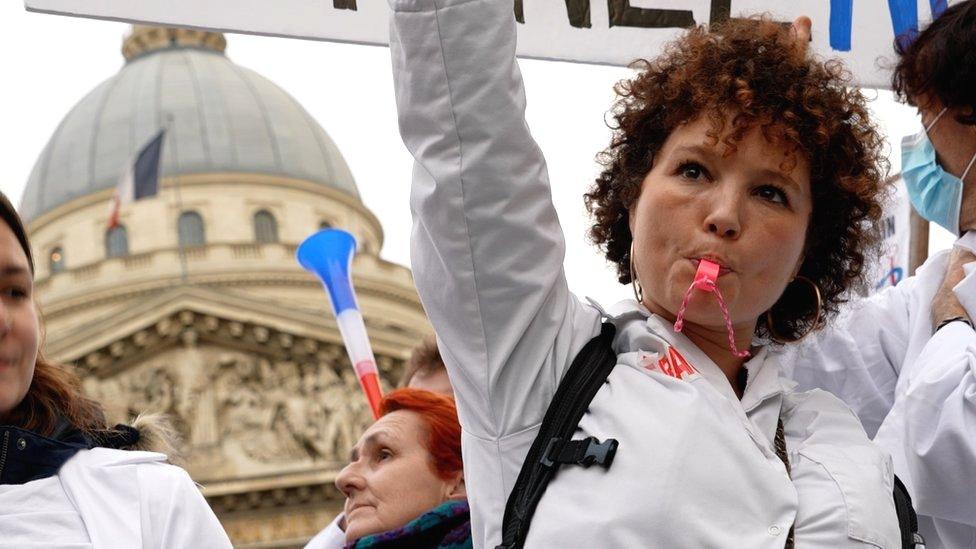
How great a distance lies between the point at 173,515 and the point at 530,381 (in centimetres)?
85

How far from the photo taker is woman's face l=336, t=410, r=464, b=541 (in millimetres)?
3271

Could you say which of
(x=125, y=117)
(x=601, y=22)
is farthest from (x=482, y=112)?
(x=125, y=117)

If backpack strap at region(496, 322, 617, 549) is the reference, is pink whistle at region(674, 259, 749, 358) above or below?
above

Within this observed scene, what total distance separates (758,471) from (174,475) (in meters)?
1.10

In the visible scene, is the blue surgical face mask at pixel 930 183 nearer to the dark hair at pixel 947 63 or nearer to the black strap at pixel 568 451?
the dark hair at pixel 947 63

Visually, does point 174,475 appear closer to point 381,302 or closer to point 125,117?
point 381,302

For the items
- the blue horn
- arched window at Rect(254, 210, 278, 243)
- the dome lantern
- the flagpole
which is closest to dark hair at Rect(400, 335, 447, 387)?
the blue horn

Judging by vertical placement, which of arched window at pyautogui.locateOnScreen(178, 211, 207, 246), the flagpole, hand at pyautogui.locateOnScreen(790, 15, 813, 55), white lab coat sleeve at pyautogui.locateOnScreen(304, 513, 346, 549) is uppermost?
hand at pyautogui.locateOnScreen(790, 15, 813, 55)

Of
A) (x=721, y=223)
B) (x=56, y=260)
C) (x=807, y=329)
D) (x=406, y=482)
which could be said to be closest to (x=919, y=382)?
(x=807, y=329)

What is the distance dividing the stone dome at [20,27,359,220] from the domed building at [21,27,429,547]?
6 cm

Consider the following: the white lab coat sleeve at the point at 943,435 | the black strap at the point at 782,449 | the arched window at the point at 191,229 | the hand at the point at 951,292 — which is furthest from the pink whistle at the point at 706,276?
the arched window at the point at 191,229

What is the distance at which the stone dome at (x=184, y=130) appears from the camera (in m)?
49.3

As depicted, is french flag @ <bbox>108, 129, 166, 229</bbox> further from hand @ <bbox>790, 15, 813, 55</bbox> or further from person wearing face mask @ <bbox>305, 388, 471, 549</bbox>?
hand @ <bbox>790, 15, 813, 55</bbox>

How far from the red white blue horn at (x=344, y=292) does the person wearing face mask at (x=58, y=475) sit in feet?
5.84
